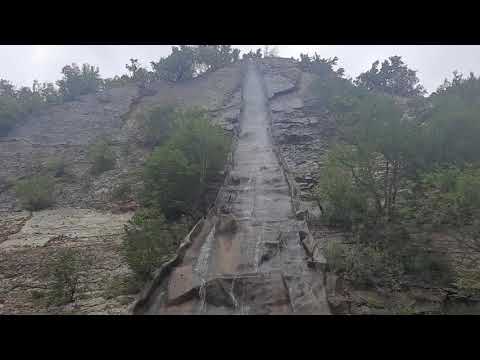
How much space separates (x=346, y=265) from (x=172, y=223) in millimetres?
7208

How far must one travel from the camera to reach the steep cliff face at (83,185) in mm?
11438

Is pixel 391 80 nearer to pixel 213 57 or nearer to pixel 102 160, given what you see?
pixel 213 57

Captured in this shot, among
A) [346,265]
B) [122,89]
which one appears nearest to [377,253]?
[346,265]

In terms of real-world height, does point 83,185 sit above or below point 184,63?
below

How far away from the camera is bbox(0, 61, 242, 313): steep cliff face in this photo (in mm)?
11438

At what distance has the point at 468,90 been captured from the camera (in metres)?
23.4

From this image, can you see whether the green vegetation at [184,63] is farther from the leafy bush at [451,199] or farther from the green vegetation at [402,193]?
the leafy bush at [451,199]

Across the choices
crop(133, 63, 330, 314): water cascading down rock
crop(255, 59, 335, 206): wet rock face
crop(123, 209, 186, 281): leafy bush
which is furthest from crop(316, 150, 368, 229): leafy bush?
crop(123, 209, 186, 281): leafy bush

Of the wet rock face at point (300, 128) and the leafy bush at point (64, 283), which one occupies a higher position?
the wet rock face at point (300, 128)

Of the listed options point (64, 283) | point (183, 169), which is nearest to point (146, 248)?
point (64, 283)

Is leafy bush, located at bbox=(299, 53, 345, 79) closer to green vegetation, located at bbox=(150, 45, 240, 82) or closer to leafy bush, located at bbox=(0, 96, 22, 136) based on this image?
green vegetation, located at bbox=(150, 45, 240, 82)

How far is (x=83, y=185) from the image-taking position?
20891mm

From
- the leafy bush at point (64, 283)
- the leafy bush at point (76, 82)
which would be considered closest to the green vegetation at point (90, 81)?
the leafy bush at point (76, 82)
